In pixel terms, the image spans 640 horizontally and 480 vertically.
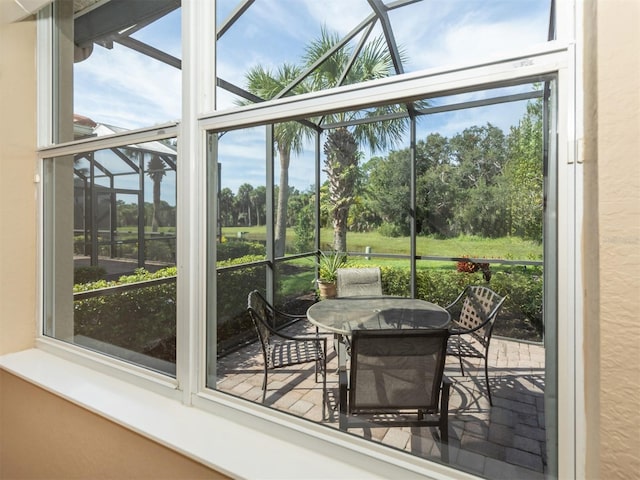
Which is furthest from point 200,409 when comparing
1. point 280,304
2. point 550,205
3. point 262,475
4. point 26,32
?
point 280,304

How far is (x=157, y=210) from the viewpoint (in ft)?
5.27

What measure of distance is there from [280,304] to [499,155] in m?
3.42

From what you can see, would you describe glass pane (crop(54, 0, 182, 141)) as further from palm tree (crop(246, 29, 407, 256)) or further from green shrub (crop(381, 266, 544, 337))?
green shrub (crop(381, 266, 544, 337))

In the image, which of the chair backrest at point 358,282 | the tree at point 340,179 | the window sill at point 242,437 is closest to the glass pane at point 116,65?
the window sill at point 242,437

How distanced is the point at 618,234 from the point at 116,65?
2.34 m

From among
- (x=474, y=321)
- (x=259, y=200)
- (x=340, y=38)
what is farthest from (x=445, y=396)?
(x=340, y=38)

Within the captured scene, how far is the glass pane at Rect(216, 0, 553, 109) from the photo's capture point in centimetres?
179

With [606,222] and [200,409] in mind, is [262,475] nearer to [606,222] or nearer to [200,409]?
[200,409]

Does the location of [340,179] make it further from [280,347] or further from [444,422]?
[444,422]

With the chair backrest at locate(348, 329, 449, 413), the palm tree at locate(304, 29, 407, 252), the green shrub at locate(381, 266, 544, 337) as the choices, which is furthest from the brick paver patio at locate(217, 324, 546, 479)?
the palm tree at locate(304, 29, 407, 252)

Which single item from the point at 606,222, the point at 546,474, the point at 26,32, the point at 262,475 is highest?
the point at 26,32

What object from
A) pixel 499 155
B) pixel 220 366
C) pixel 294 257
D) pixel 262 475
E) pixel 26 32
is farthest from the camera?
pixel 294 257

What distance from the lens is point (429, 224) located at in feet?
16.6

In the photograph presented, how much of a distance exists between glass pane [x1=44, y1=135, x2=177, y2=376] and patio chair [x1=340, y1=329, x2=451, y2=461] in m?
0.94
